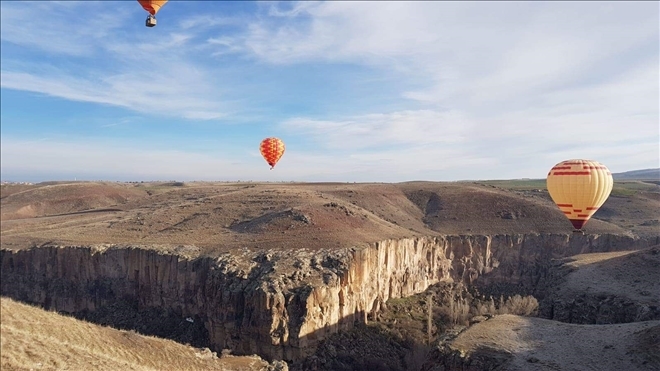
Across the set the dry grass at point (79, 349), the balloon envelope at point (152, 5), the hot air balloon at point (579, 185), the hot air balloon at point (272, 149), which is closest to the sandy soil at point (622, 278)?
the hot air balloon at point (579, 185)

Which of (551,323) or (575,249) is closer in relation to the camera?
(551,323)

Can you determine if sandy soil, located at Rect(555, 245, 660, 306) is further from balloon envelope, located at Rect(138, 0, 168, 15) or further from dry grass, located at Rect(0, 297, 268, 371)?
balloon envelope, located at Rect(138, 0, 168, 15)

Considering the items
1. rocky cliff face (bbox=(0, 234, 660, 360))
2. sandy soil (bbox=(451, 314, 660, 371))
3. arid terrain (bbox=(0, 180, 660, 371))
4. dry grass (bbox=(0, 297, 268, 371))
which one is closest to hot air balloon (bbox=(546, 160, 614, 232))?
arid terrain (bbox=(0, 180, 660, 371))

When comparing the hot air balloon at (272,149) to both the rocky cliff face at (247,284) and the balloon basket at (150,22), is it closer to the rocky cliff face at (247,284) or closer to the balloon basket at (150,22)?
the rocky cliff face at (247,284)

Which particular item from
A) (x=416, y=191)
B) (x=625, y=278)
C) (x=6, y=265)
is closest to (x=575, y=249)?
(x=625, y=278)

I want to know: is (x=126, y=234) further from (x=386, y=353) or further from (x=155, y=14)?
(x=386, y=353)

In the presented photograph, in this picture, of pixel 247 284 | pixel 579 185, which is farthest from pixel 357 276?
pixel 579 185
